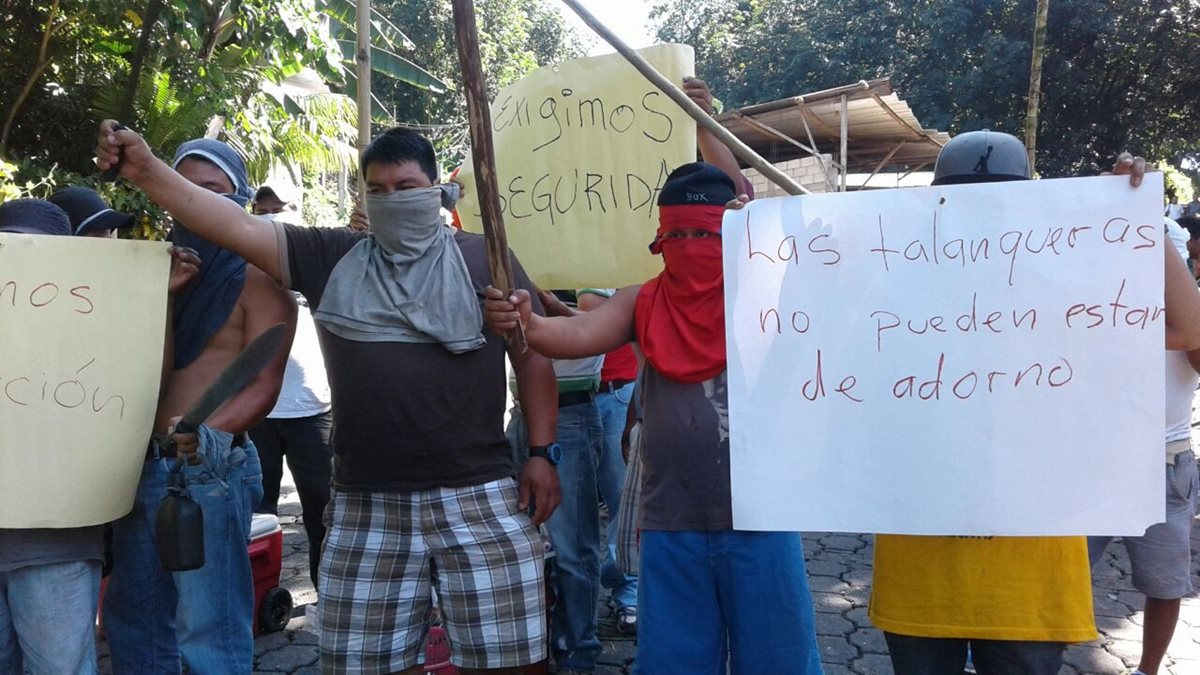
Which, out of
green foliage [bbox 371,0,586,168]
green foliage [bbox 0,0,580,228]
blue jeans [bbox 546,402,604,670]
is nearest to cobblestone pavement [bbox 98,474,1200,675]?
blue jeans [bbox 546,402,604,670]

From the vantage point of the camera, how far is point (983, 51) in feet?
63.0

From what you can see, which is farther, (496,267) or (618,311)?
(618,311)

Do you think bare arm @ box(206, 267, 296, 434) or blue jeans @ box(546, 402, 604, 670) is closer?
bare arm @ box(206, 267, 296, 434)

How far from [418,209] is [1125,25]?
2010cm

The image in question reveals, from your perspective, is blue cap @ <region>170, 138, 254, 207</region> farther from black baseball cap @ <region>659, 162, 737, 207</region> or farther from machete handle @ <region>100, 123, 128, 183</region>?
black baseball cap @ <region>659, 162, 737, 207</region>

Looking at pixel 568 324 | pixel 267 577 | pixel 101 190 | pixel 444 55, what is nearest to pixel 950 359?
pixel 568 324

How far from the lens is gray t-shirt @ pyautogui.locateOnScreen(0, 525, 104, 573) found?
2.25m

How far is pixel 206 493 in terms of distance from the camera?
7.80 feet

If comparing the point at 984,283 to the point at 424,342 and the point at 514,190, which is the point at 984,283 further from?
the point at 514,190

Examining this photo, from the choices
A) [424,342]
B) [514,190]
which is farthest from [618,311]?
[514,190]

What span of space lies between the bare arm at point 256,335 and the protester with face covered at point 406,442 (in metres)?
0.15

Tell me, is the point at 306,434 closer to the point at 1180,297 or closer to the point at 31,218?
the point at 31,218

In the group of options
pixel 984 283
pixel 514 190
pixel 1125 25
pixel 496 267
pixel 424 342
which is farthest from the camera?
pixel 1125 25

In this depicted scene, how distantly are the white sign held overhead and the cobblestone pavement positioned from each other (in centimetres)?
192
